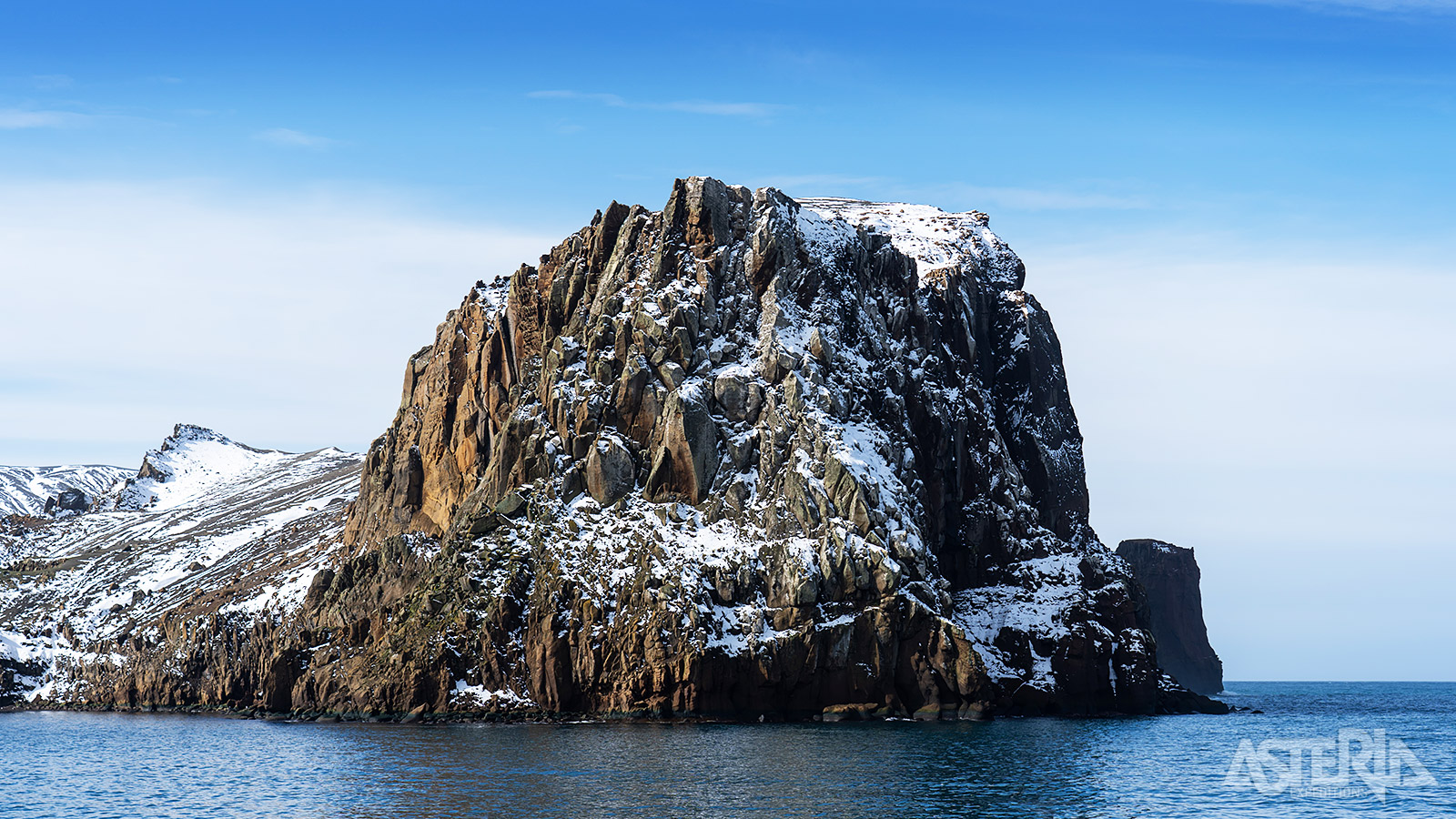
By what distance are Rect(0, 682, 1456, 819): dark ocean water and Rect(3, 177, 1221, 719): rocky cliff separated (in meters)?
10.1

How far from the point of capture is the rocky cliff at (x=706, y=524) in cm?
14050

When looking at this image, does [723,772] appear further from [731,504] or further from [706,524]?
[731,504]

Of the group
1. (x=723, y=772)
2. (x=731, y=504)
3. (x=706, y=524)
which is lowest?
(x=723, y=772)

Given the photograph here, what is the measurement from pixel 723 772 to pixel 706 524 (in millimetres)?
57661

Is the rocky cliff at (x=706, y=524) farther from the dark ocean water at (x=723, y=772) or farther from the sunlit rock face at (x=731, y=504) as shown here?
the dark ocean water at (x=723, y=772)

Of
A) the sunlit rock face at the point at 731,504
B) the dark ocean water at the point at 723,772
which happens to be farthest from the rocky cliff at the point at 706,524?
the dark ocean water at the point at 723,772

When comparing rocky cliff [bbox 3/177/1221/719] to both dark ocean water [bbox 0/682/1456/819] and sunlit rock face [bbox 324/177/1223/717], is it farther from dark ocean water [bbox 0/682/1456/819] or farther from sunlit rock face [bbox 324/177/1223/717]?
dark ocean water [bbox 0/682/1456/819]

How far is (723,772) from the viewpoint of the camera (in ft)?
306

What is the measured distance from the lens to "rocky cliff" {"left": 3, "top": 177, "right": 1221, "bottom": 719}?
461ft

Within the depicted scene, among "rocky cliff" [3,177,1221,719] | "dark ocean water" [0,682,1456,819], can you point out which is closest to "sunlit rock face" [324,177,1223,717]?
"rocky cliff" [3,177,1221,719]

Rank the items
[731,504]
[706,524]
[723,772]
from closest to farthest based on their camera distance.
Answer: [723,772], [706,524], [731,504]

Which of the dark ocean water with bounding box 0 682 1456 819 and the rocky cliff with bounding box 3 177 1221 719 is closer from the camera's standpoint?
the dark ocean water with bounding box 0 682 1456 819

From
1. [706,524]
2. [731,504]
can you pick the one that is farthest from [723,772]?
[731,504]

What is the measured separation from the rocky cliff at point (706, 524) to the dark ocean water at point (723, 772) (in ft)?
33.2
